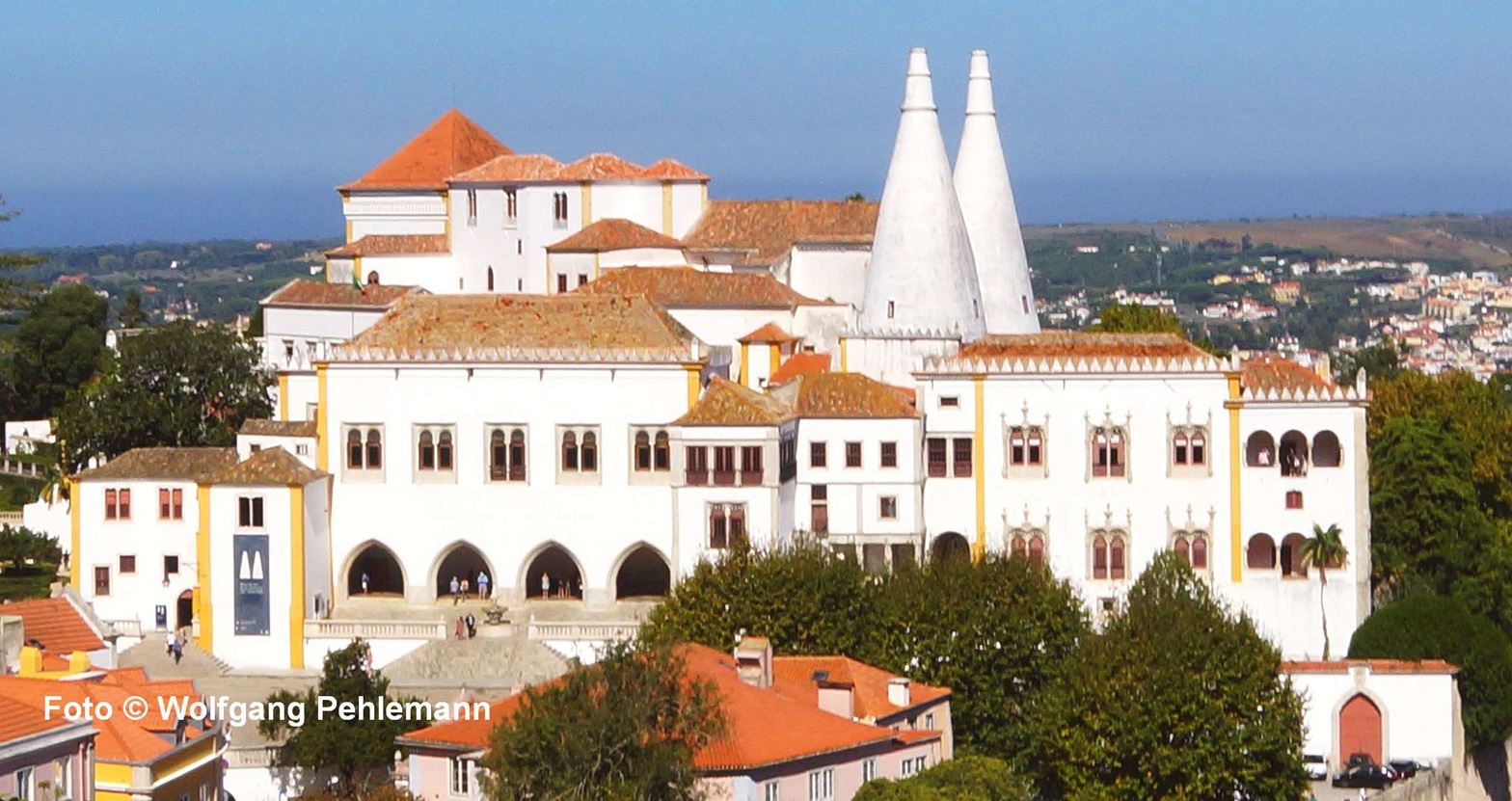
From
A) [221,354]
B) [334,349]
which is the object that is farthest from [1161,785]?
[221,354]

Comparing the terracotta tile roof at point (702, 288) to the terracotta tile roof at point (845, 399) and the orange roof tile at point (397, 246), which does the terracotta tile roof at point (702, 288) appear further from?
the orange roof tile at point (397, 246)

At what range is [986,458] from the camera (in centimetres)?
7225

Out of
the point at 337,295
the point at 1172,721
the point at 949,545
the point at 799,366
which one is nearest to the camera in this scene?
the point at 1172,721

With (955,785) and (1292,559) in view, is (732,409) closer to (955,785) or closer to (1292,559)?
(1292,559)

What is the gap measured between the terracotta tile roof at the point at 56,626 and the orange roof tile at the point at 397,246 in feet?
82.2

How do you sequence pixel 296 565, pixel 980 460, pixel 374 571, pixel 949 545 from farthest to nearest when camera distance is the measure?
pixel 374 571, pixel 949 545, pixel 980 460, pixel 296 565

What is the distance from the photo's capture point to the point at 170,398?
80750 millimetres

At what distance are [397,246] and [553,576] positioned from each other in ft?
65.3

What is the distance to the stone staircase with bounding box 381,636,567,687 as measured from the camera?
66.8 m

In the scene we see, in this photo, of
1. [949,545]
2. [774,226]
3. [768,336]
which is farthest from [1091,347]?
[774,226]

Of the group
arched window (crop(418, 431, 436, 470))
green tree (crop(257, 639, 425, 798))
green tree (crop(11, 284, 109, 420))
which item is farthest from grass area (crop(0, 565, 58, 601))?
green tree (crop(11, 284, 109, 420))

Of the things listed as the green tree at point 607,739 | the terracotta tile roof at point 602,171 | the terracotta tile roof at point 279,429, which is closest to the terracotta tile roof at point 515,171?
the terracotta tile roof at point 602,171

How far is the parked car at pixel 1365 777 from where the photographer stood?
64000mm

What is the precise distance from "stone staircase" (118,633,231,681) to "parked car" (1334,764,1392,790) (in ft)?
71.4
